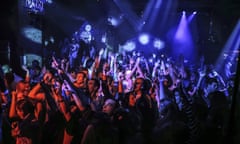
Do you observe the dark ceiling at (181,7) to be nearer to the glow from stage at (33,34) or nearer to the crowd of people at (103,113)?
the glow from stage at (33,34)

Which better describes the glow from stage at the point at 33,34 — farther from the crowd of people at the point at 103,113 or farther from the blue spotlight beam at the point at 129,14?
the blue spotlight beam at the point at 129,14

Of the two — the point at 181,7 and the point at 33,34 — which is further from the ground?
the point at 181,7

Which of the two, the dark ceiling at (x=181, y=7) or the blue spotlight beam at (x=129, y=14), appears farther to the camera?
the blue spotlight beam at (x=129, y=14)

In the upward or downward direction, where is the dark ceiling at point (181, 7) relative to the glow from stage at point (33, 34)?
upward

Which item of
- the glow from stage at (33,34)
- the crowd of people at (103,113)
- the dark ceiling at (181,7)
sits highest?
the dark ceiling at (181,7)

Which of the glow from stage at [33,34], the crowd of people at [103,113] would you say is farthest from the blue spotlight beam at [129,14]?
the crowd of people at [103,113]

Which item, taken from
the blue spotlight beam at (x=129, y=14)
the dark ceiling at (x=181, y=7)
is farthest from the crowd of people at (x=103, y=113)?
the blue spotlight beam at (x=129, y=14)

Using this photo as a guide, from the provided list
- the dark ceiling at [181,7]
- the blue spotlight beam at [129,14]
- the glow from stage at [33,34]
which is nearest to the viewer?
the glow from stage at [33,34]


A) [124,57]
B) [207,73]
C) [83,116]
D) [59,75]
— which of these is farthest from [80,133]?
[124,57]

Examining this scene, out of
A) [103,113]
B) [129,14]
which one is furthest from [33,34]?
[129,14]

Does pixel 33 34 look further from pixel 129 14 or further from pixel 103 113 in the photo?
pixel 129 14

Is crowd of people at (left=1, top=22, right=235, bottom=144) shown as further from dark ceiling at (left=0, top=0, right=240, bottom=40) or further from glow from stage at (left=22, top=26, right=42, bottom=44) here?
dark ceiling at (left=0, top=0, right=240, bottom=40)

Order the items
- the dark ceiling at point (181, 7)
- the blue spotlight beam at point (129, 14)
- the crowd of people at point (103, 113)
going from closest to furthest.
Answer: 1. the crowd of people at point (103, 113)
2. the dark ceiling at point (181, 7)
3. the blue spotlight beam at point (129, 14)

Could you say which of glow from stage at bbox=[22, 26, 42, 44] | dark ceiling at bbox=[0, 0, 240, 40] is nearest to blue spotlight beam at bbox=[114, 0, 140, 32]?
dark ceiling at bbox=[0, 0, 240, 40]
